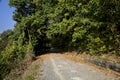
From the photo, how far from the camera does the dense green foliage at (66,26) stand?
21891 mm

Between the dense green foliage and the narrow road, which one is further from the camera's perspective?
the dense green foliage

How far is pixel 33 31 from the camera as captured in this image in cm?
4334

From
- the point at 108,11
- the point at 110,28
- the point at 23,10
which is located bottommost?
the point at 110,28

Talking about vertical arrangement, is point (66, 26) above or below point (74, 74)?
above

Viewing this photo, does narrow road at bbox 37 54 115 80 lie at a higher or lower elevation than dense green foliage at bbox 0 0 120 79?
lower

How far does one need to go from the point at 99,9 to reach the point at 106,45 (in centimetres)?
347

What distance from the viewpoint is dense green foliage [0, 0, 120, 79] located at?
21891 mm

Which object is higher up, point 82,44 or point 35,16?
point 35,16

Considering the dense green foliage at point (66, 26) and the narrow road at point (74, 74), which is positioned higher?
the dense green foliage at point (66, 26)

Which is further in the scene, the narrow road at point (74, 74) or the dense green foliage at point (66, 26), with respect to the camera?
the dense green foliage at point (66, 26)

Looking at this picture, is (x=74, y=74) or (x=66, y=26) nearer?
(x=74, y=74)

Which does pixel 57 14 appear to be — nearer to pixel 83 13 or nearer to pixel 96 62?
pixel 83 13

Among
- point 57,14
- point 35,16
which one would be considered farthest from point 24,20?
point 57,14

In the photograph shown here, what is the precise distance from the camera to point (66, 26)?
34.1 meters
